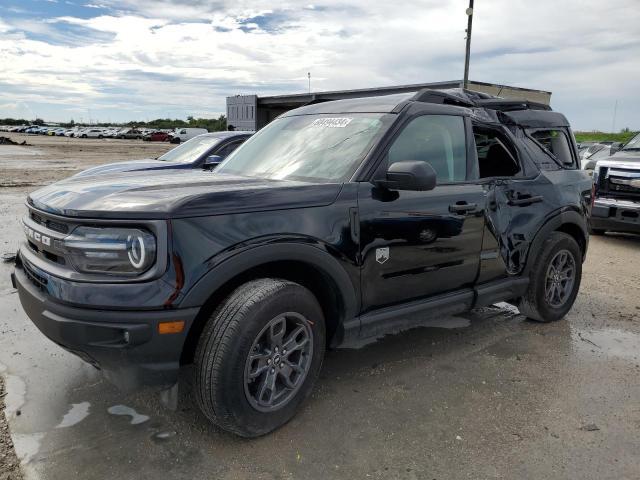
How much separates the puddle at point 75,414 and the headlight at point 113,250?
1.01 metres

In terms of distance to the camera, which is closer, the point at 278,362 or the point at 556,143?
the point at 278,362

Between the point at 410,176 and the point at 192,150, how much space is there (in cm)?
644

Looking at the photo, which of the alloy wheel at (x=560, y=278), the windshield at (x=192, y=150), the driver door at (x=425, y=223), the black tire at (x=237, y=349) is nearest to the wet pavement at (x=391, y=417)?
the black tire at (x=237, y=349)

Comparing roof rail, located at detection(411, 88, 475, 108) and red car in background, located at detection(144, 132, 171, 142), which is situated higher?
red car in background, located at detection(144, 132, 171, 142)

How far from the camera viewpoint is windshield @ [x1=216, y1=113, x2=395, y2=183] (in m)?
3.33

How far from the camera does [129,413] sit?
310 cm

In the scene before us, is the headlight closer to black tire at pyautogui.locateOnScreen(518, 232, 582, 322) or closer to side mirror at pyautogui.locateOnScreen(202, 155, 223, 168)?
black tire at pyautogui.locateOnScreen(518, 232, 582, 322)

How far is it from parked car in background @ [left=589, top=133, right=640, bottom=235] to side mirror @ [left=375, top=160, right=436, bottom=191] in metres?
5.80

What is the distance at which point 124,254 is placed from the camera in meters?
2.47

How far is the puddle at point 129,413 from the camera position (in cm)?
303

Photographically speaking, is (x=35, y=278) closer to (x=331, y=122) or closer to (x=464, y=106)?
(x=331, y=122)

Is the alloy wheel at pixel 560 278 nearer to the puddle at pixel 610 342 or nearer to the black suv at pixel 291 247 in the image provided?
the black suv at pixel 291 247

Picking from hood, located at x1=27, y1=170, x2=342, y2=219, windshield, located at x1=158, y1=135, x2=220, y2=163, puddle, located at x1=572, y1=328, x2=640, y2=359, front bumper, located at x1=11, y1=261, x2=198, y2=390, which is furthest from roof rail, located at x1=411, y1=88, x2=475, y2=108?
windshield, located at x1=158, y1=135, x2=220, y2=163

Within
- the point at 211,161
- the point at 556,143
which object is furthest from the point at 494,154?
the point at 211,161
